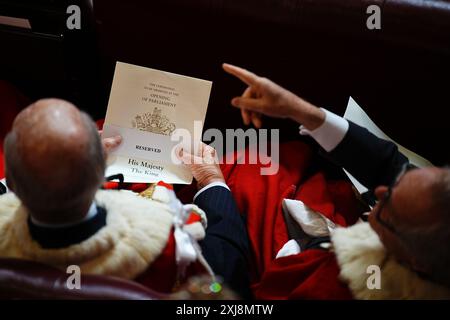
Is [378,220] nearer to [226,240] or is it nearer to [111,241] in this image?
[226,240]

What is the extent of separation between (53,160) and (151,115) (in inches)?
23.5

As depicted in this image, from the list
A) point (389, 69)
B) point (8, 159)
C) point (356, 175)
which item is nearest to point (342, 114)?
point (389, 69)

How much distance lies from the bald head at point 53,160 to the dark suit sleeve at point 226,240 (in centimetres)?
36

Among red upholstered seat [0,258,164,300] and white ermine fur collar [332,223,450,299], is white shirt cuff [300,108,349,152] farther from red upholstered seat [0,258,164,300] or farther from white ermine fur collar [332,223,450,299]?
red upholstered seat [0,258,164,300]

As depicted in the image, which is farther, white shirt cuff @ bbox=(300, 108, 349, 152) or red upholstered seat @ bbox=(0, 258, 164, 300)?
white shirt cuff @ bbox=(300, 108, 349, 152)

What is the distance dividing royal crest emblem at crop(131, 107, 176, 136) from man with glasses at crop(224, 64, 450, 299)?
0.37 meters

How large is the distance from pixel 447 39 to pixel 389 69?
0.16m

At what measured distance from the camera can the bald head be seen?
66cm

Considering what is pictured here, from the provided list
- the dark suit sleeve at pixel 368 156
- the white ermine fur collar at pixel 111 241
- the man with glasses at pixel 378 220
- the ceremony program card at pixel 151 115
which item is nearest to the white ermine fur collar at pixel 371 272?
the man with glasses at pixel 378 220

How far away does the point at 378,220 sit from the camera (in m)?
0.82

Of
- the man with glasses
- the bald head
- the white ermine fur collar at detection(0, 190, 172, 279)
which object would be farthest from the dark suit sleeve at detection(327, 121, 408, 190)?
the bald head

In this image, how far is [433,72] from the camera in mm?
1150

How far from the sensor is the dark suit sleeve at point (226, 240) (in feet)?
3.11

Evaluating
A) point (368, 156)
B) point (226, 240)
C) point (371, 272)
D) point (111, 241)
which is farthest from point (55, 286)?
point (368, 156)
